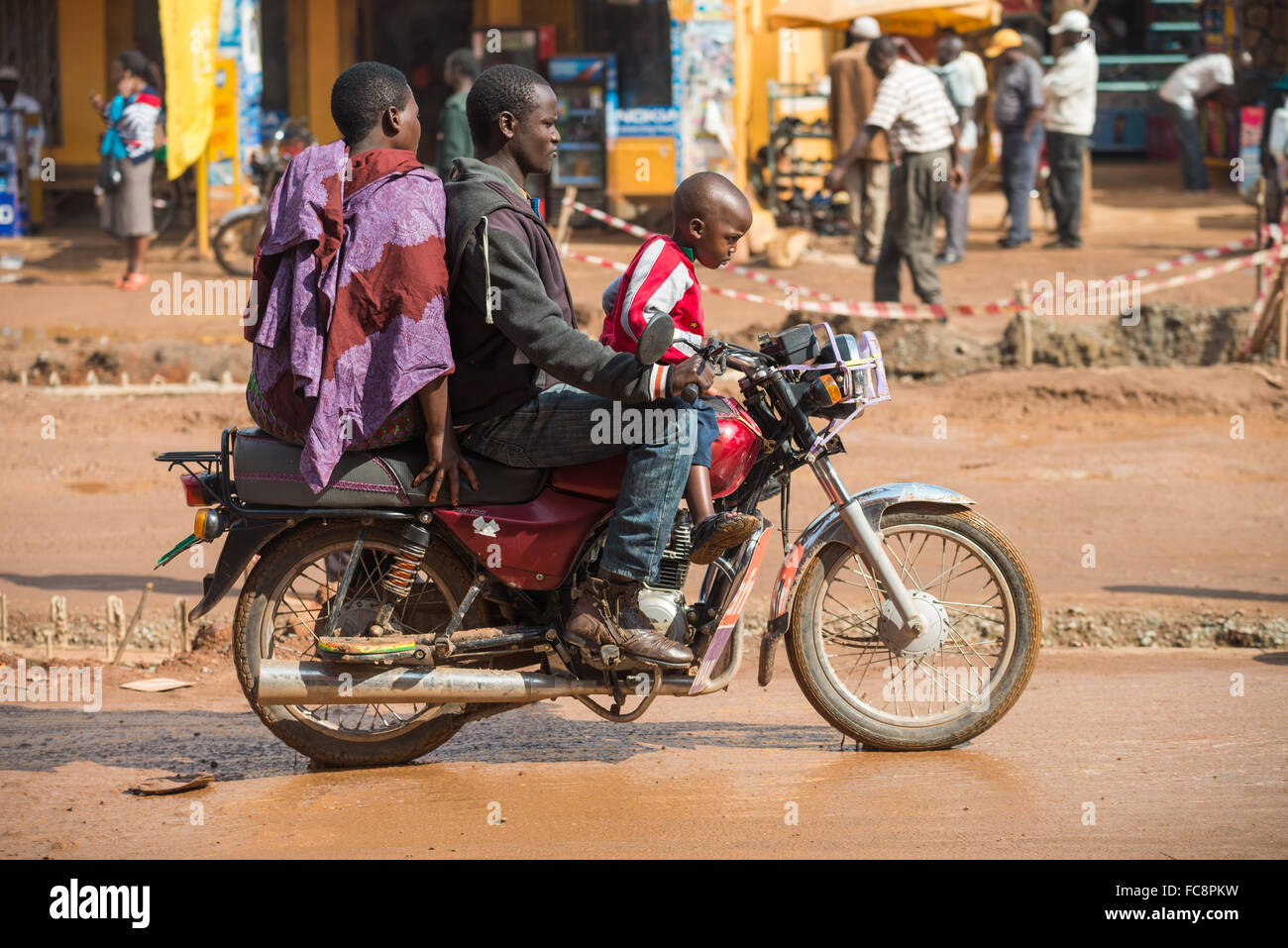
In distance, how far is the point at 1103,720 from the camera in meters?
4.92

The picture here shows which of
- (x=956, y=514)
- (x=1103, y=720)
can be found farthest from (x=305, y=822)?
(x=1103, y=720)

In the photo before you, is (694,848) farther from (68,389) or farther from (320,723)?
(68,389)

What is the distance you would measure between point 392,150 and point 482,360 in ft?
2.16

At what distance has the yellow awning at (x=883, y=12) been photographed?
1683 centimetres

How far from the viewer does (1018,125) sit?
1603 cm

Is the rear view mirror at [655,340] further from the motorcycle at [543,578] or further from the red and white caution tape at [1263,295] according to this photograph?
the red and white caution tape at [1263,295]

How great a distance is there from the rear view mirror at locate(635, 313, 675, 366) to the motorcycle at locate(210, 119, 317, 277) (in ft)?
37.4

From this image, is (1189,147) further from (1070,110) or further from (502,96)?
(502,96)

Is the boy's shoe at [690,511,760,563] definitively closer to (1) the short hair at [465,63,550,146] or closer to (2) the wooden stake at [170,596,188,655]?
(1) the short hair at [465,63,550,146]

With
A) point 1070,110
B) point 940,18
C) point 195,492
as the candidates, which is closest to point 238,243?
point 940,18

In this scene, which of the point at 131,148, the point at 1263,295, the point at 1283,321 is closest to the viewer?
the point at 1283,321

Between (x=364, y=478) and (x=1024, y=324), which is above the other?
(x=1024, y=324)

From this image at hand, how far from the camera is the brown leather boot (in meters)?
4.20

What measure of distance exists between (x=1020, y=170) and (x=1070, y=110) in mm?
868
